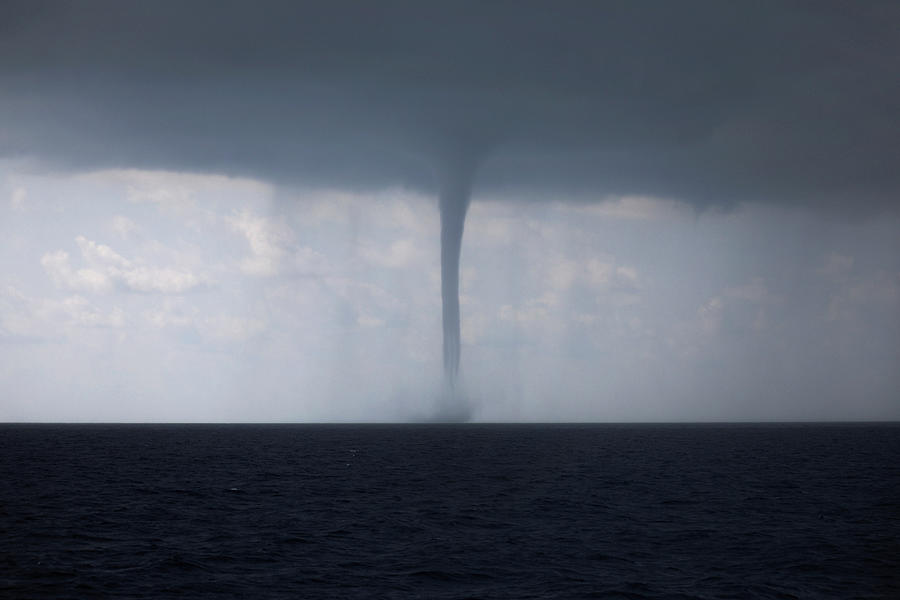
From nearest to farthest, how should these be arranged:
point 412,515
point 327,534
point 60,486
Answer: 1. point 327,534
2. point 412,515
3. point 60,486

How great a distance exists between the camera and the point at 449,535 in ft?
135

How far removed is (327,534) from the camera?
41438mm

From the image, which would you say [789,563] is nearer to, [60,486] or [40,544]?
[40,544]

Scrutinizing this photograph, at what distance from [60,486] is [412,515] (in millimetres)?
31041

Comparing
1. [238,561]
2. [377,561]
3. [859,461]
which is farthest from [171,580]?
[859,461]

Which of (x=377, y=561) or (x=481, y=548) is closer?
(x=377, y=561)

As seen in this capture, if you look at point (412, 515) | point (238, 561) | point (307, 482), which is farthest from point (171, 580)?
point (307, 482)

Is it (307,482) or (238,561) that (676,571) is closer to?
(238,561)

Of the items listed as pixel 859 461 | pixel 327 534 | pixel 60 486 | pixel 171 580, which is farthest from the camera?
pixel 859 461

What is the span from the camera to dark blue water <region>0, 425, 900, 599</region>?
30562mm

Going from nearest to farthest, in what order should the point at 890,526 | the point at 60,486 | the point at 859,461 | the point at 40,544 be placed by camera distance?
the point at 40,544
the point at 890,526
the point at 60,486
the point at 859,461

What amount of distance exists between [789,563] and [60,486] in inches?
2047

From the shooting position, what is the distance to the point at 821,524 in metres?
45.3

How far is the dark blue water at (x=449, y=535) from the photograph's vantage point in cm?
3056
